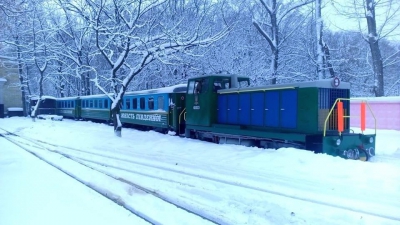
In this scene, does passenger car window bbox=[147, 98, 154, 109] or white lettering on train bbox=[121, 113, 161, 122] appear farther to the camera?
passenger car window bbox=[147, 98, 154, 109]

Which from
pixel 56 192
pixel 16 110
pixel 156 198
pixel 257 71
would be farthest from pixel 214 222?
pixel 16 110

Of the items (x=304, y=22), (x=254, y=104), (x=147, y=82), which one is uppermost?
(x=304, y=22)

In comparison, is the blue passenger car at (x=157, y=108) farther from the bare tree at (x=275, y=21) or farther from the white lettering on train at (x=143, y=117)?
the bare tree at (x=275, y=21)

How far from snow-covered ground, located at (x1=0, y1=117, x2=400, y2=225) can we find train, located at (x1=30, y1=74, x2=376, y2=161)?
0.86m

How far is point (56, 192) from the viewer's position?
272 inches

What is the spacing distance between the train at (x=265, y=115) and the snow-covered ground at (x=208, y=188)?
86 cm

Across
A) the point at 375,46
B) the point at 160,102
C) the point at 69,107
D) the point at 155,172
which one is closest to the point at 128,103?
the point at 160,102

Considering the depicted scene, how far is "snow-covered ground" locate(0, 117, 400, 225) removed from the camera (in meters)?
5.54

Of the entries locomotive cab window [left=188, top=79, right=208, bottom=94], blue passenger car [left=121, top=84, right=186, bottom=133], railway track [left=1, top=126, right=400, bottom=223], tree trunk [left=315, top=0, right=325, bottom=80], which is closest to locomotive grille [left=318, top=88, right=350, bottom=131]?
railway track [left=1, top=126, right=400, bottom=223]

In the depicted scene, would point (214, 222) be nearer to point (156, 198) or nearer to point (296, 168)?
point (156, 198)

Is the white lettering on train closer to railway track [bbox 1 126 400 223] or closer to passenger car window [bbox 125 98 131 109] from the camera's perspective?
passenger car window [bbox 125 98 131 109]

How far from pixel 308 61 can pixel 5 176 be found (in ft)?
81.6

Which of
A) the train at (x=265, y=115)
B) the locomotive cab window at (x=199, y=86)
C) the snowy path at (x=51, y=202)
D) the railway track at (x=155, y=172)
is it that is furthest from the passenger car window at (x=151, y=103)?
the snowy path at (x=51, y=202)

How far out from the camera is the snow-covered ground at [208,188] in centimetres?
554
